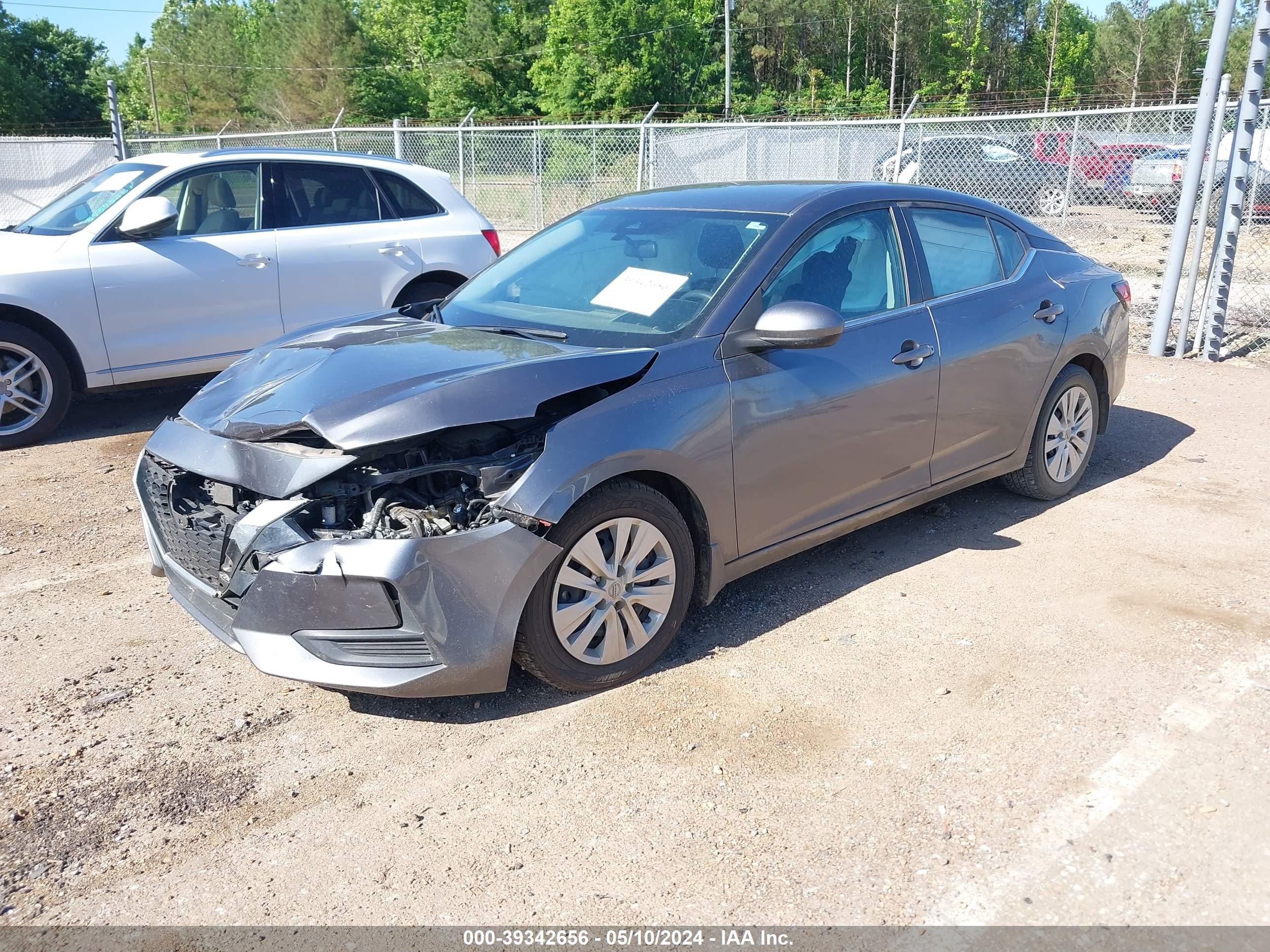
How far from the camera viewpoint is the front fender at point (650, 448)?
10.7 ft

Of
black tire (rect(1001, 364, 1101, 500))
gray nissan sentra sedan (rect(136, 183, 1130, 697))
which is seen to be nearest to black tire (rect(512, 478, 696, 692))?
gray nissan sentra sedan (rect(136, 183, 1130, 697))

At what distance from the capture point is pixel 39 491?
576 centimetres

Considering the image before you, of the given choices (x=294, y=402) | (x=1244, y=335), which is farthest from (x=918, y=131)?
(x=294, y=402)

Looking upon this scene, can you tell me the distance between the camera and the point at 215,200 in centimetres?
702

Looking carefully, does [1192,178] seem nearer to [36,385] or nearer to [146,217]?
[146,217]

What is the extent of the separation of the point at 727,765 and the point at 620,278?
2.01 m

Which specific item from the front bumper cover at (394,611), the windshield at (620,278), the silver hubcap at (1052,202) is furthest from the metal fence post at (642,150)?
the front bumper cover at (394,611)

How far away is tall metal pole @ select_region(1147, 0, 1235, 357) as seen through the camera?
823 cm

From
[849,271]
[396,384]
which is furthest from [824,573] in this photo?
[396,384]

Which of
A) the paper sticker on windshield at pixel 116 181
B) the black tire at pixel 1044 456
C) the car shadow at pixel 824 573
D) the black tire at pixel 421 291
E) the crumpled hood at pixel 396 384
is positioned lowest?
the car shadow at pixel 824 573

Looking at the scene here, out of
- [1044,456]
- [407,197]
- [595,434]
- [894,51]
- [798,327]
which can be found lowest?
[1044,456]

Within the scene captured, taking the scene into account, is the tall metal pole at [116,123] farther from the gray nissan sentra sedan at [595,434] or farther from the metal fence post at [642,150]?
the gray nissan sentra sedan at [595,434]

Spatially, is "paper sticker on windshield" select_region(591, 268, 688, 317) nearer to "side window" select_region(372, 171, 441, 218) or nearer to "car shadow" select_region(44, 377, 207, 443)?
"car shadow" select_region(44, 377, 207, 443)

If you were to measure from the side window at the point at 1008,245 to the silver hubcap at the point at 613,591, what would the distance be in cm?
263
